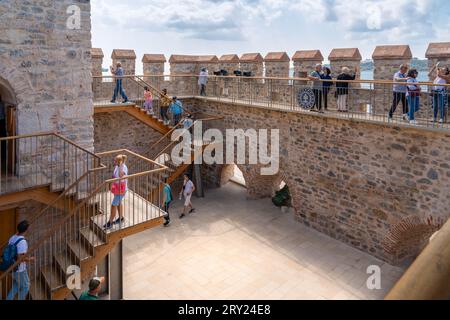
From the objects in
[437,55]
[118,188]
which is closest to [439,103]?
[437,55]

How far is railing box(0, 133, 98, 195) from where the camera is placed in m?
7.54

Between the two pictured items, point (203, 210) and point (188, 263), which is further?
point (203, 210)

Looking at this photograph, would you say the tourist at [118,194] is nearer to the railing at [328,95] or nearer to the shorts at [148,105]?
the railing at [328,95]

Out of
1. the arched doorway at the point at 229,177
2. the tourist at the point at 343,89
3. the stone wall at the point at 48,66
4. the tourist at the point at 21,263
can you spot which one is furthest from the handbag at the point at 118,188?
the arched doorway at the point at 229,177

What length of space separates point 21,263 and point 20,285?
1.34 ft

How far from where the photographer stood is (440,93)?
31.2 ft

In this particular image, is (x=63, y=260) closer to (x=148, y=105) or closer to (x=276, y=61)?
(x=148, y=105)

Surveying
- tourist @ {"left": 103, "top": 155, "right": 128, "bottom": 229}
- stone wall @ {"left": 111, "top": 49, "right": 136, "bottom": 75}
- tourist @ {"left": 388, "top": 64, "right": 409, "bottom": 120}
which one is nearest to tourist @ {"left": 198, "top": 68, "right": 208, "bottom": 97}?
stone wall @ {"left": 111, "top": 49, "right": 136, "bottom": 75}

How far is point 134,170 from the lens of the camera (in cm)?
1448

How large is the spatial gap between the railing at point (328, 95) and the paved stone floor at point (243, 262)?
4.02 metres

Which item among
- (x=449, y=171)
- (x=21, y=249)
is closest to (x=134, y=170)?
(x=21, y=249)
